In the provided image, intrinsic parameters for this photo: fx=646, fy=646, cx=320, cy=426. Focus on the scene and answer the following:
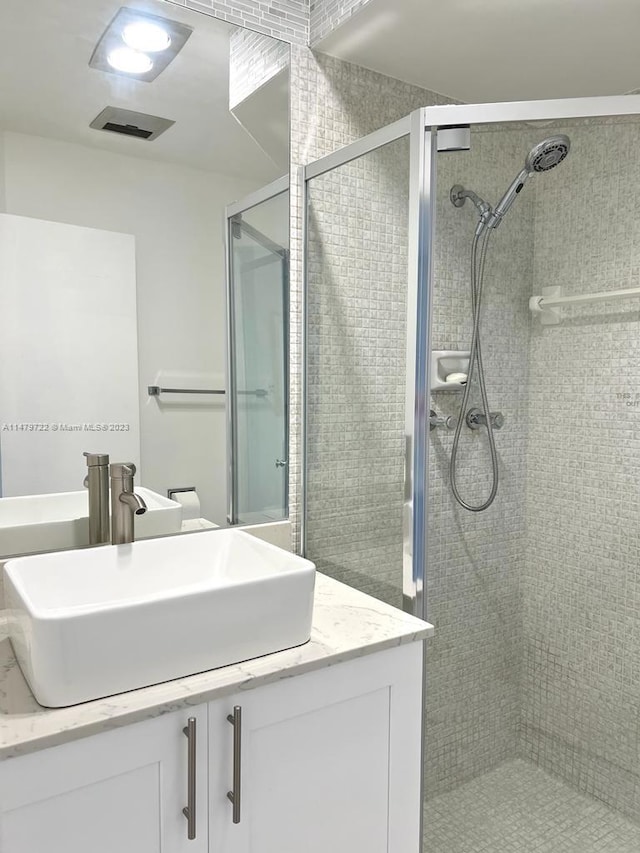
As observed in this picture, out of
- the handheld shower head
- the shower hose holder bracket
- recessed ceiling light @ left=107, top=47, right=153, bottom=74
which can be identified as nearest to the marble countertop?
the shower hose holder bracket

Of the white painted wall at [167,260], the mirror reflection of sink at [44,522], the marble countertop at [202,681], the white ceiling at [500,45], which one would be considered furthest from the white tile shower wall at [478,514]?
the mirror reflection of sink at [44,522]

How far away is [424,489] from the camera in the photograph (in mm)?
1564

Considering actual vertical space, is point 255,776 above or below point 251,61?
below

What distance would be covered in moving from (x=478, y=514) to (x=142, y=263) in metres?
1.04

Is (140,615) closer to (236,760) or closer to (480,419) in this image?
(236,760)

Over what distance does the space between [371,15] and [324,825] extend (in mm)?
1858

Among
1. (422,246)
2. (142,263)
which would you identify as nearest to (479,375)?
(422,246)

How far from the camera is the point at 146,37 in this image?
1560 mm

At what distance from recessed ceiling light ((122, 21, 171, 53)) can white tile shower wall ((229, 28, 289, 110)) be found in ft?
0.61

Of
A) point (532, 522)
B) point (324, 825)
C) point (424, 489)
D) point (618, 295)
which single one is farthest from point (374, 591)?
point (618, 295)

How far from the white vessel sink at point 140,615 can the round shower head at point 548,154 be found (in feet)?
3.36

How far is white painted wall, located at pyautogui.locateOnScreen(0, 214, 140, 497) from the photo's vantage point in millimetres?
1438

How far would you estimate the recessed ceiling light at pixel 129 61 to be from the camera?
4.98ft

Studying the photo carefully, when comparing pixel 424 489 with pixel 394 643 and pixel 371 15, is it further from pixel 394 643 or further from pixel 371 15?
pixel 371 15
